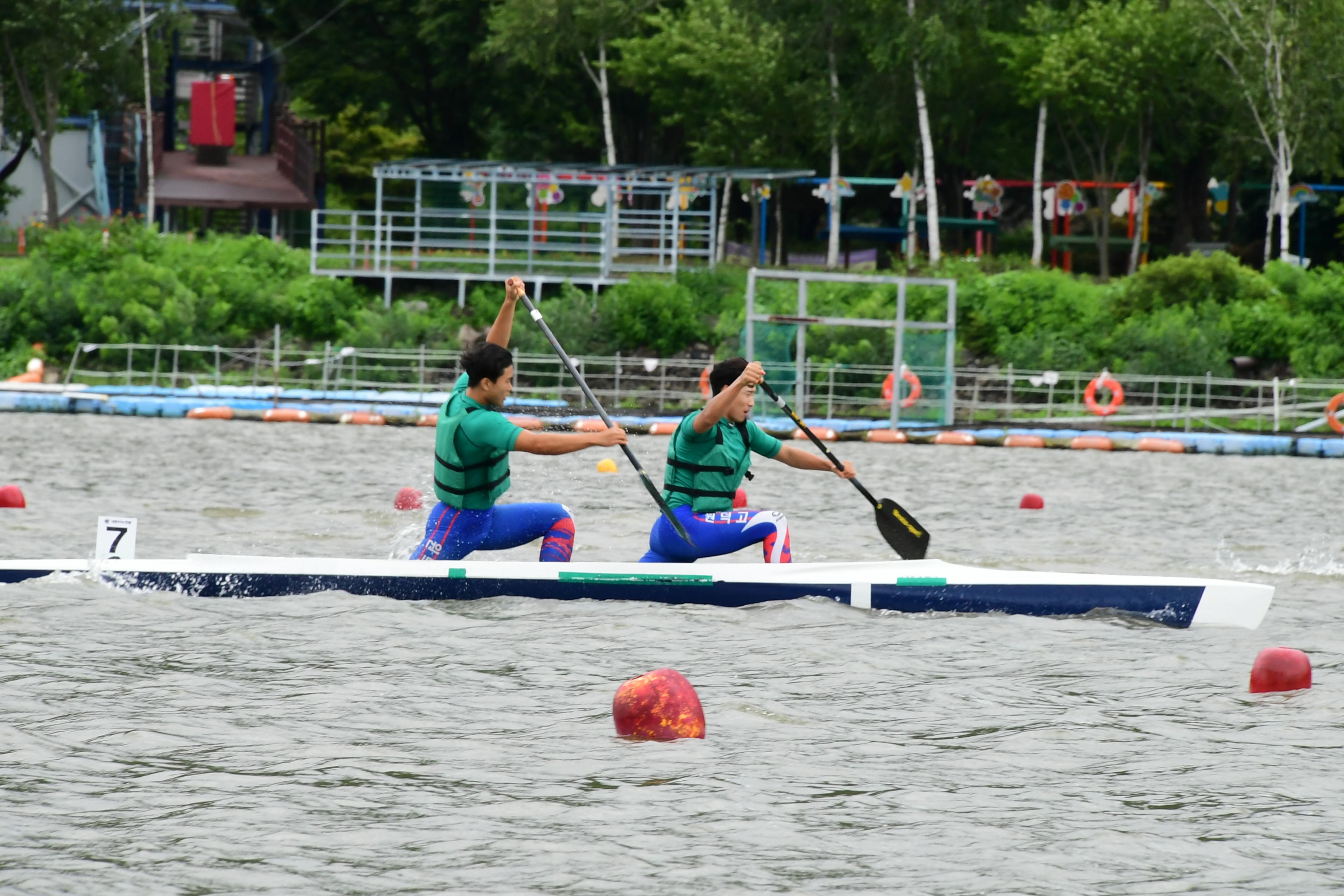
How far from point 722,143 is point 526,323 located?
9164 mm

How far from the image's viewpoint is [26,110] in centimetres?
4300

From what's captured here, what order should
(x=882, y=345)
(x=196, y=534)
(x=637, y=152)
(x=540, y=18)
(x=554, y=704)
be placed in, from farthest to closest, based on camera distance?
(x=637, y=152) < (x=540, y=18) < (x=882, y=345) < (x=196, y=534) < (x=554, y=704)

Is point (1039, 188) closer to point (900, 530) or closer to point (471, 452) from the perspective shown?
point (900, 530)

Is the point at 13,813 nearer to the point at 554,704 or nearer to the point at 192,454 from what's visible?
the point at 554,704

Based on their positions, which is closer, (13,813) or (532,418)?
(13,813)

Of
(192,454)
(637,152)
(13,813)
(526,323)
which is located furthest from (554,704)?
(637,152)

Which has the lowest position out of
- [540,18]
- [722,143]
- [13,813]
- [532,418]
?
[13,813]

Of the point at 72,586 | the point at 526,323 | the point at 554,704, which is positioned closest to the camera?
the point at 554,704

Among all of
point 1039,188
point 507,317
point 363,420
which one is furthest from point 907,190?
point 507,317

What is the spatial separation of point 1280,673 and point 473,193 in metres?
27.6

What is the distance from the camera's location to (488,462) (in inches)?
380

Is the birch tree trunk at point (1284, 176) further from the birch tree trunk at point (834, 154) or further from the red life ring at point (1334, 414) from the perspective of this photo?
the birch tree trunk at point (834, 154)

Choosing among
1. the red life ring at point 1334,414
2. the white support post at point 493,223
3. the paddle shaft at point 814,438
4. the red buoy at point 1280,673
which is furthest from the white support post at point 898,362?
the red buoy at point 1280,673

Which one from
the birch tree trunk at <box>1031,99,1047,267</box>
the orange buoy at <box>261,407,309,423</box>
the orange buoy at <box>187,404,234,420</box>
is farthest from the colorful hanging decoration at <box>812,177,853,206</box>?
the orange buoy at <box>187,404,234,420</box>
